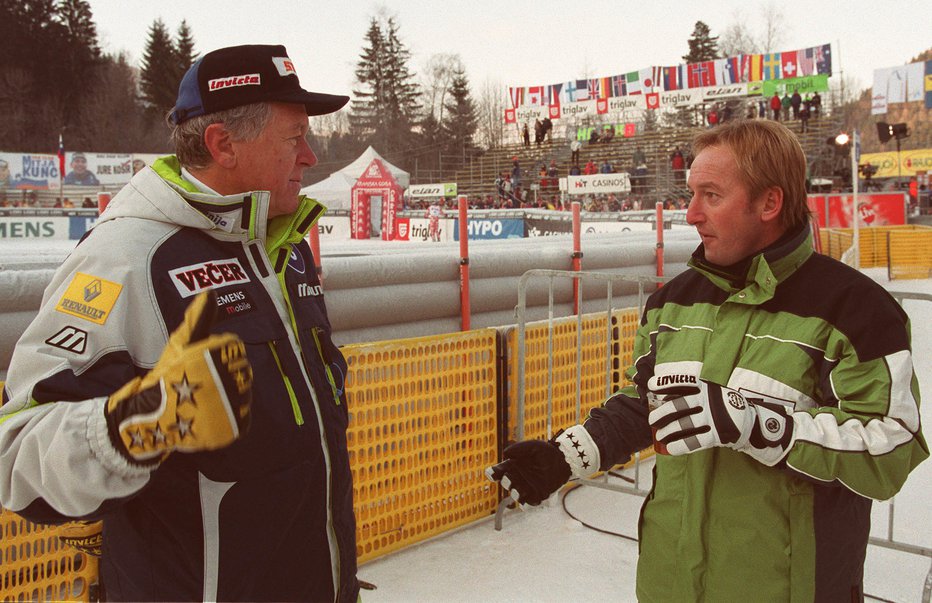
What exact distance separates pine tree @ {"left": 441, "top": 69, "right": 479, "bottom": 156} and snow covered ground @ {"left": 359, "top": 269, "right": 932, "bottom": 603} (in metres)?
57.2

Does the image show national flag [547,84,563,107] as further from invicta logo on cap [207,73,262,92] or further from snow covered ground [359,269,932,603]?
invicta logo on cap [207,73,262,92]

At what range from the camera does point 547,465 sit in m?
2.14

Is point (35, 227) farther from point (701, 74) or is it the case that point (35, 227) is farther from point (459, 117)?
point (459, 117)

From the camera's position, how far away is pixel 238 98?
172cm

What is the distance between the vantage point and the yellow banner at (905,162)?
1486 inches

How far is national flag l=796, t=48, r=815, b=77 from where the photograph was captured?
3391cm

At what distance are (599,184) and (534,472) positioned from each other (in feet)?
82.5

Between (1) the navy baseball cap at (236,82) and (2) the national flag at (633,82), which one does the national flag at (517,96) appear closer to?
(2) the national flag at (633,82)

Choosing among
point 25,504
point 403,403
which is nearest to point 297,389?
point 25,504

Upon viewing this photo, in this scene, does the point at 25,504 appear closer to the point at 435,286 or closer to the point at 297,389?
the point at 297,389

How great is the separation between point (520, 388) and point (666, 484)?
2.69 m

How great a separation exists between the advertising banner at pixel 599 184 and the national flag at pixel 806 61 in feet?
47.4

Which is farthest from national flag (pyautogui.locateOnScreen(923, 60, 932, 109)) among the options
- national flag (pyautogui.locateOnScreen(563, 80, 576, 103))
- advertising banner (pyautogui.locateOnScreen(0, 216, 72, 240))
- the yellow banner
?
advertising banner (pyautogui.locateOnScreen(0, 216, 72, 240))

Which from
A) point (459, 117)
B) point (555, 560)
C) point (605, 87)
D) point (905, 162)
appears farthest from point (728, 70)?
point (555, 560)
